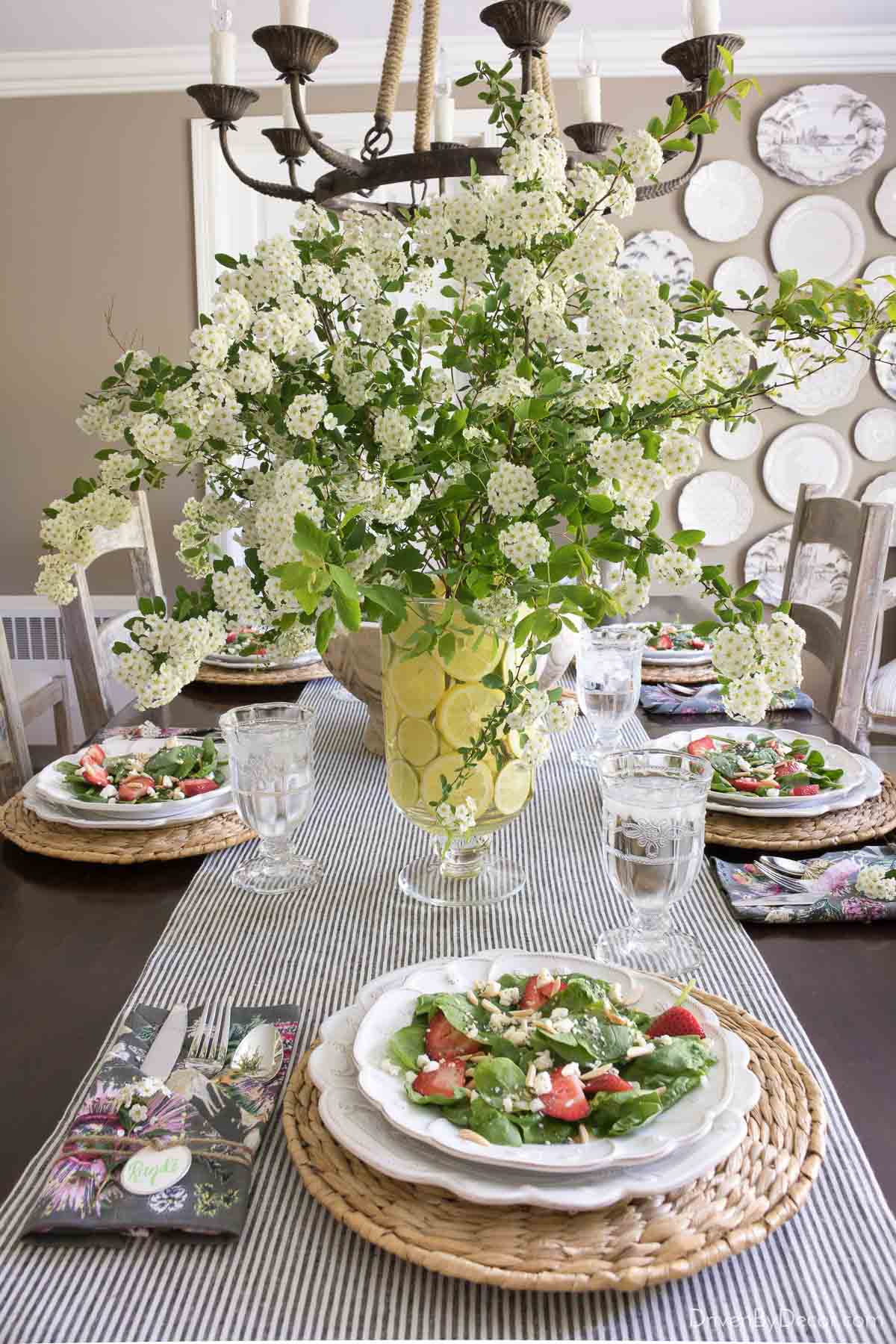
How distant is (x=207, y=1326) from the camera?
1.82 ft

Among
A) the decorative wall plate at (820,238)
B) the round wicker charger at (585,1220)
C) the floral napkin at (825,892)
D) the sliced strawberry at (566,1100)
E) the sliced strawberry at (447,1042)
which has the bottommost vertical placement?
the floral napkin at (825,892)

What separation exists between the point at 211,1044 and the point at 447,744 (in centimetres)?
37

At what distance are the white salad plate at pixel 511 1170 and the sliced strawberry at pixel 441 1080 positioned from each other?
3cm

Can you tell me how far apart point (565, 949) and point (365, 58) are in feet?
11.8

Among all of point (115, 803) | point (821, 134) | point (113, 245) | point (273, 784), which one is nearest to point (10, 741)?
point (115, 803)

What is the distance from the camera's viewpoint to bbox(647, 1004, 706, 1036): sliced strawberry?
73 cm

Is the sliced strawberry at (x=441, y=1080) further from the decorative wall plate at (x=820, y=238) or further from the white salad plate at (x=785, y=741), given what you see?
the decorative wall plate at (x=820, y=238)

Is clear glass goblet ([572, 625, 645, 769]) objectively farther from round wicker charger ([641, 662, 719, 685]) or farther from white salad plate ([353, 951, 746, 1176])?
white salad plate ([353, 951, 746, 1176])

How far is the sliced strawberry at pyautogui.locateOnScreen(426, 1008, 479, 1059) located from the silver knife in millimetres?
191

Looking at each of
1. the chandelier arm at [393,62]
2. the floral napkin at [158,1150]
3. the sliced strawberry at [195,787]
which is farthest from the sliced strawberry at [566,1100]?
the chandelier arm at [393,62]

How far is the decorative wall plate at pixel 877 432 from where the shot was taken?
387cm

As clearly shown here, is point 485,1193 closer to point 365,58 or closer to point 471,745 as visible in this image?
point 471,745

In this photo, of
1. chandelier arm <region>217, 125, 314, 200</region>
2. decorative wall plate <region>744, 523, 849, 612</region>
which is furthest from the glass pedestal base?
decorative wall plate <region>744, 523, 849, 612</region>

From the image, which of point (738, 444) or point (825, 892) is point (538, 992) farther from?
point (738, 444)
